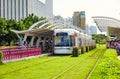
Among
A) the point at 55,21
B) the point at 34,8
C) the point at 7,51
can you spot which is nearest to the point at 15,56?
the point at 7,51

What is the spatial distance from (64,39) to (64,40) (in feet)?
0.39

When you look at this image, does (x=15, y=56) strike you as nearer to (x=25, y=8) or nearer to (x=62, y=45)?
(x=62, y=45)

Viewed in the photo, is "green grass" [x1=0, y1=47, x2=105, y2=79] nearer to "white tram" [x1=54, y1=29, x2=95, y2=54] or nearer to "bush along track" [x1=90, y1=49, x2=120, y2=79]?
"bush along track" [x1=90, y1=49, x2=120, y2=79]

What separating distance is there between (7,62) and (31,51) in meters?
8.12

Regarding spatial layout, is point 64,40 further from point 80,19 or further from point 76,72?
point 80,19

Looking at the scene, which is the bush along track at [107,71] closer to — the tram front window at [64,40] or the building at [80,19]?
the tram front window at [64,40]

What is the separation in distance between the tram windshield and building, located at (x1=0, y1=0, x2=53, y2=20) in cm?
8013

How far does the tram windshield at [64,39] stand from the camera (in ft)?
113

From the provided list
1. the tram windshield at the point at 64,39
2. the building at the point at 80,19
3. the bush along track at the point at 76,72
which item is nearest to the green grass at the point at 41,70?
the bush along track at the point at 76,72

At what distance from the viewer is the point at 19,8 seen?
127312 mm

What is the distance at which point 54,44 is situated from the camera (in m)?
35.0

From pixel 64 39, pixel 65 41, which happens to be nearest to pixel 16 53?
pixel 64 39

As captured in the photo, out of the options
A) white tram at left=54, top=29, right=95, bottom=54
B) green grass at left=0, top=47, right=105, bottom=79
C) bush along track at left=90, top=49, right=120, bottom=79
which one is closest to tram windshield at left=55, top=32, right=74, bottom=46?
white tram at left=54, top=29, right=95, bottom=54

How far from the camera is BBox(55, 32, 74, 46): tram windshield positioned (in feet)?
113
